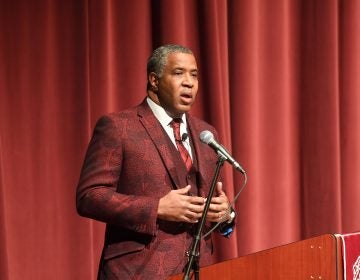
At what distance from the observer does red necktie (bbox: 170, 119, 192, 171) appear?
6.48ft

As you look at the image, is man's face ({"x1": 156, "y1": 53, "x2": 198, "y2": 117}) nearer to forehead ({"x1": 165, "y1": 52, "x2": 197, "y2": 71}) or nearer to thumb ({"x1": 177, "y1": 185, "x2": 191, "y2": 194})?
forehead ({"x1": 165, "y1": 52, "x2": 197, "y2": 71})

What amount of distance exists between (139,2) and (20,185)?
97cm

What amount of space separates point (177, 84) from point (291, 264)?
2.04 feet

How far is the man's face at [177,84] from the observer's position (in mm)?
1990

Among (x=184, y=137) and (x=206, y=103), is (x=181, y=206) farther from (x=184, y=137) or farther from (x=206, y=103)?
(x=206, y=103)

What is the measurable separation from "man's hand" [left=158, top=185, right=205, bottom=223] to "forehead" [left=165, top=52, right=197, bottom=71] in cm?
42

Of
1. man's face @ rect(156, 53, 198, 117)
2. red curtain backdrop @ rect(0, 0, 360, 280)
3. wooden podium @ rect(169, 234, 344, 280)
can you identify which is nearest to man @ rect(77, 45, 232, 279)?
man's face @ rect(156, 53, 198, 117)

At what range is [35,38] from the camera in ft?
9.48

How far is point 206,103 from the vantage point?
10.5 feet

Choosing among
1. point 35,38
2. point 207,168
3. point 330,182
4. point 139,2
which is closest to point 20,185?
point 35,38

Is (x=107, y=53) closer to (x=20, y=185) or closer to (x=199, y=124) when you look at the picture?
(x=20, y=185)

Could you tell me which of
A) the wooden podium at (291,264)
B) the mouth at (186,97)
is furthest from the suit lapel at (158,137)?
the wooden podium at (291,264)

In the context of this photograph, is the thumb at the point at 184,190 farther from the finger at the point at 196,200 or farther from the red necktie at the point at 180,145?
the red necktie at the point at 180,145

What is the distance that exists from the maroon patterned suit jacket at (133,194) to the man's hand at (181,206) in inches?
1.2
